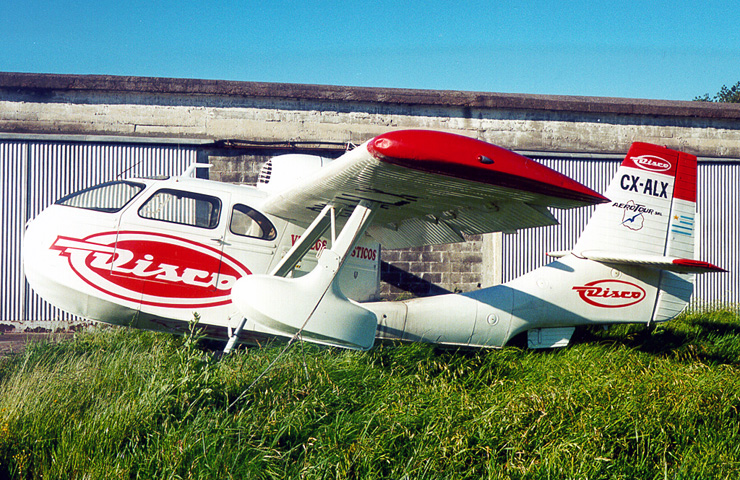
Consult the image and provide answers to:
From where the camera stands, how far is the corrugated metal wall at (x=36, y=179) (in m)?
9.33

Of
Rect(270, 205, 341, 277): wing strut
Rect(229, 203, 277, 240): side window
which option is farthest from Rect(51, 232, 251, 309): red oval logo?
Rect(270, 205, 341, 277): wing strut

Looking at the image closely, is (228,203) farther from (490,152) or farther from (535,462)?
(535,462)

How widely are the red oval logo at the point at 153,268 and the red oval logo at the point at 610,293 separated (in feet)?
14.6

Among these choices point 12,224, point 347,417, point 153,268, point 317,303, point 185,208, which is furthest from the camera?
point 12,224

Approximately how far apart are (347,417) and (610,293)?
14.3 feet

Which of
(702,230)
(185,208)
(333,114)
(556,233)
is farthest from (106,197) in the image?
(702,230)

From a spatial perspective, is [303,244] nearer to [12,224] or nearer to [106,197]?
[106,197]

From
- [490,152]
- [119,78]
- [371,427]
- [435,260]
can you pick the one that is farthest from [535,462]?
[119,78]

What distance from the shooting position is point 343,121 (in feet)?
33.2

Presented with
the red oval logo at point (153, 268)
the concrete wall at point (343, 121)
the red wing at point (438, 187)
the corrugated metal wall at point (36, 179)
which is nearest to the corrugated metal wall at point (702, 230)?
the concrete wall at point (343, 121)

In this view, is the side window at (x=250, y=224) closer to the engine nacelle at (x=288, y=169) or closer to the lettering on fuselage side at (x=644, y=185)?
the engine nacelle at (x=288, y=169)

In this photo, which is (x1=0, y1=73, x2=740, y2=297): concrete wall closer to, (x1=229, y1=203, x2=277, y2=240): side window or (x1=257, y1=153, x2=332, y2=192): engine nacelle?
(x1=257, y1=153, x2=332, y2=192): engine nacelle

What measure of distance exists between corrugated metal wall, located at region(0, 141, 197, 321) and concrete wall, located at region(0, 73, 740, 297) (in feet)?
0.76

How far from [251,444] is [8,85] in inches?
345
